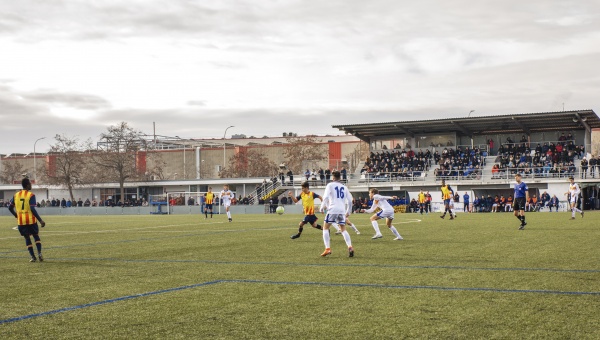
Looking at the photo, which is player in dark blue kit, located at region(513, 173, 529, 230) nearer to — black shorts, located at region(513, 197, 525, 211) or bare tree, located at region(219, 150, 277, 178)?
black shorts, located at region(513, 197, 525, 211)

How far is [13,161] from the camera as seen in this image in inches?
4756

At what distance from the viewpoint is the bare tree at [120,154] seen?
3533 inches

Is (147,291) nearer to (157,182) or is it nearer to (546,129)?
(546,129)

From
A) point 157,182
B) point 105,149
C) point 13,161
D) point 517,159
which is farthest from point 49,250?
point 13,161

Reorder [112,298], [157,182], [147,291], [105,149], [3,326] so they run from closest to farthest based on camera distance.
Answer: [3,326], [112,298], [147,291], [157,182], [105,149]

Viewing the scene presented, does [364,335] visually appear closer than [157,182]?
Yes

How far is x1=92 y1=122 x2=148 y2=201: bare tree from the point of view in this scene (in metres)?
89.8

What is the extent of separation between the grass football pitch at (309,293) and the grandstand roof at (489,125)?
45.3 m

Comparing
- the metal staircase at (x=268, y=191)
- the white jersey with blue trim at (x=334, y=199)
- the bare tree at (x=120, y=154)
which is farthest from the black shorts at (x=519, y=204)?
the bare tree at (x=120, y=154)

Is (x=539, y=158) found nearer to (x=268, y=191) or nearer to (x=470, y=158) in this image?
(x=470, y=158)

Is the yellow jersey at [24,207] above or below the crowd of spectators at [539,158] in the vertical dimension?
below

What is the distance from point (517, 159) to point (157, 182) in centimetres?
4875

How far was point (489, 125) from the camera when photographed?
213ft

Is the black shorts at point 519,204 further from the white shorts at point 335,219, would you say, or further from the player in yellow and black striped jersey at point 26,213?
the player in yellow and black striped jersey at point 26,213
